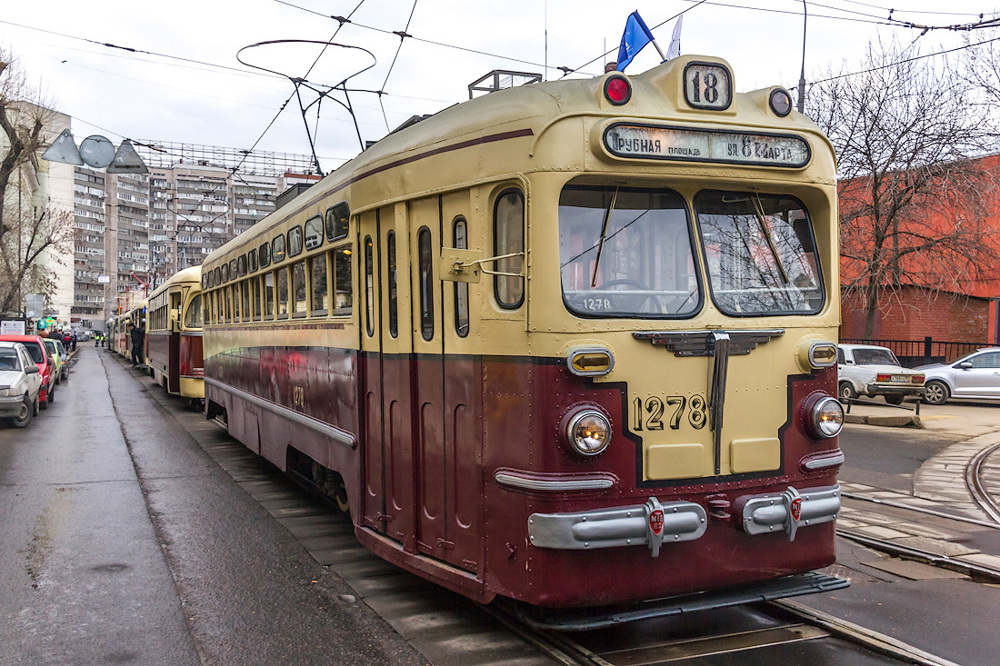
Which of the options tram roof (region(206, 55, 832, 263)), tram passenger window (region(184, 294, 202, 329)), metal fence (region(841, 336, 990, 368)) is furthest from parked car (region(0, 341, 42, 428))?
metal fence (region(841, 336, 990, 368))

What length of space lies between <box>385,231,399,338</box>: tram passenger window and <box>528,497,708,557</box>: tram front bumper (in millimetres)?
1819

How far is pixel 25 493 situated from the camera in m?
10.2

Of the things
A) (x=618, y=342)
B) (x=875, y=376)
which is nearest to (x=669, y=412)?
(x=618, y=342)

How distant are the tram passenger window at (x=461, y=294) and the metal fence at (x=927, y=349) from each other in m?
23.9

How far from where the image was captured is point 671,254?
4.89 metres

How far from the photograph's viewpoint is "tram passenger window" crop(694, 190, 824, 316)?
196 inches

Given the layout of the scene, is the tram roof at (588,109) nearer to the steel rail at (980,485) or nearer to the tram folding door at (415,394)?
the tram folding door at (415,394)

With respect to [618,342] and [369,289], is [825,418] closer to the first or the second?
[618,342]

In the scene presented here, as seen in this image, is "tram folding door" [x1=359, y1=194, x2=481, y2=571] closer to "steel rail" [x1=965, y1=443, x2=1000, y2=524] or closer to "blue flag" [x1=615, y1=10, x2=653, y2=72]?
"blue flag" [x1=615, y1=10, x2=653, y2=72]

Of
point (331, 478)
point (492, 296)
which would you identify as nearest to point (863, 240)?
point (331, 478)

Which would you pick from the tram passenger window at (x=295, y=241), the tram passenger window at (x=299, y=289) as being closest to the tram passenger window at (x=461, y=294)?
the tram passenger window at (x=299, y=289)

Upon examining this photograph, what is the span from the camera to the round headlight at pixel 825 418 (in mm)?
5039

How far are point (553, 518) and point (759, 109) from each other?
262cm

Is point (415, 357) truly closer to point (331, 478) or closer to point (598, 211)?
point (598, 211)
